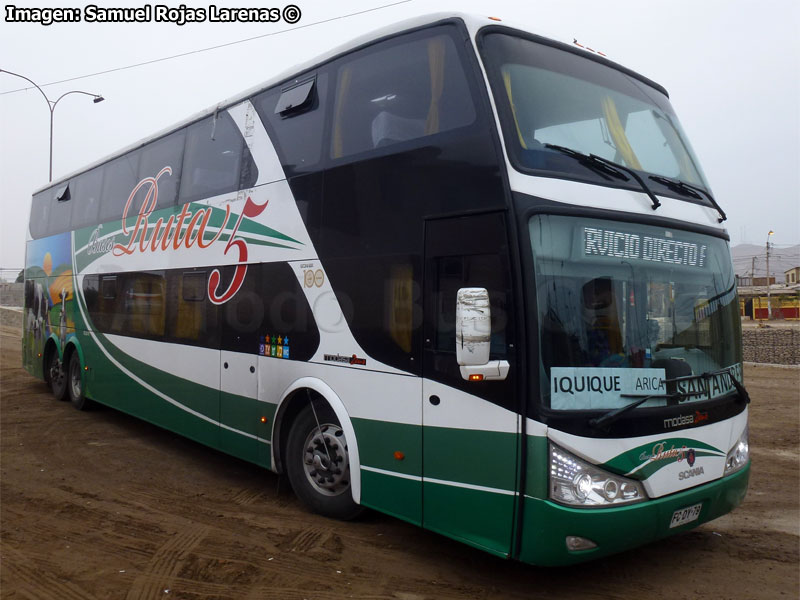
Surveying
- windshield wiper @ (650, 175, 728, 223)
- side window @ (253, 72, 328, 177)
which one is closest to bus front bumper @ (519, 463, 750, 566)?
windshield wiper @ (650, 175, 728, 223)

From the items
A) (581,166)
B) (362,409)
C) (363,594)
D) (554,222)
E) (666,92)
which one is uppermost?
(666,92)

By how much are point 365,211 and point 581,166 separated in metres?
1.75

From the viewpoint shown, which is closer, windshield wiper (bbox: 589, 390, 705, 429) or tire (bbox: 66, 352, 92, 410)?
windshield wiper (bbox: 589, 390, 705, 429)

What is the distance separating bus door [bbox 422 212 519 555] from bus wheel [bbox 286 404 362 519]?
1.12 metres

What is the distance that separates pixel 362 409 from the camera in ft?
17.3

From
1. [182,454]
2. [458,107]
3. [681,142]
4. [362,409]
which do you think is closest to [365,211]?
[458,107]

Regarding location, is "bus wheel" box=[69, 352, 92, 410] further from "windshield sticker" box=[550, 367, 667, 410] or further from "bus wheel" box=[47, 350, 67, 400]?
"windshield sticker" box=[550, 367, 667, 410]

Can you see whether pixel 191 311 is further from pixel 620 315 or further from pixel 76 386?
pixel 620 315

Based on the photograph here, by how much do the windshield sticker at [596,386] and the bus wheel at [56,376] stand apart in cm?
1050

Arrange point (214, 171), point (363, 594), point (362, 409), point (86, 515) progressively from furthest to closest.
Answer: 1. point (214, 171)
2. point (86, 515)
3. point (362, 409)
4. point (363, 594)

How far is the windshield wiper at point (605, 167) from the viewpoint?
177 inches

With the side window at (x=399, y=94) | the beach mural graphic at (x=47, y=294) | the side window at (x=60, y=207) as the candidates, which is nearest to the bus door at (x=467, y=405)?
the side window at (x=399, y=94)

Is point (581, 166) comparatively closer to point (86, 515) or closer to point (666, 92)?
point (666, 92)

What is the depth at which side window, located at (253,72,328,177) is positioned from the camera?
5.98m
